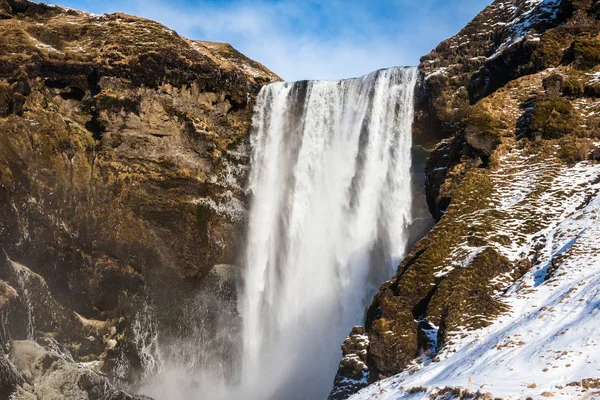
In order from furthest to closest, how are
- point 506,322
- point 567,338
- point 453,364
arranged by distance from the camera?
point 506,322
point 453,364
point 567,338

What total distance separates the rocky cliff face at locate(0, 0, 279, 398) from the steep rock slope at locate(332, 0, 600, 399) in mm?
17641

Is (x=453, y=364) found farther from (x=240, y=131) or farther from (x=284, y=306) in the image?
(x=240, y=131)

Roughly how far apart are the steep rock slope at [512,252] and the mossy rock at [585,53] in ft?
0.23

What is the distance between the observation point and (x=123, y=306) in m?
40.7

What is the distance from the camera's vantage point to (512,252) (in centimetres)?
2316

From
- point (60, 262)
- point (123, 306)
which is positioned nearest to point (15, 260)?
point (60, 262)

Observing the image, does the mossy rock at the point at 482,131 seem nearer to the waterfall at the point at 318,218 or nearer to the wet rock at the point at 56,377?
the waterfall at the point at 318,218

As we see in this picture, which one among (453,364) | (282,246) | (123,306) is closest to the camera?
(453,364)

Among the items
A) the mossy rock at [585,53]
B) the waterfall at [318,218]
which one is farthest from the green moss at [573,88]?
the waterfall at [318,218]

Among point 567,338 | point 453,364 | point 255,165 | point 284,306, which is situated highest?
point 255,165

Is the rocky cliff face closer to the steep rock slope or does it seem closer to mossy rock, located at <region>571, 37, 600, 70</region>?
the steep rock slope

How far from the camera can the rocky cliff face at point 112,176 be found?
3825 centimetres

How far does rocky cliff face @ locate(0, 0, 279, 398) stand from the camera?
125 feet

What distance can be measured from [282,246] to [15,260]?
1772 cm
